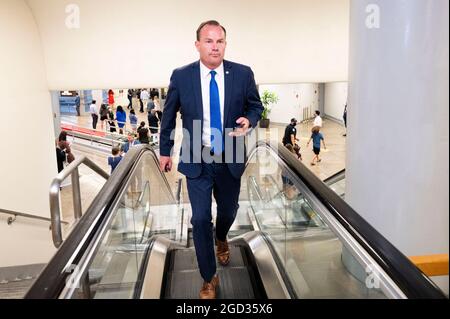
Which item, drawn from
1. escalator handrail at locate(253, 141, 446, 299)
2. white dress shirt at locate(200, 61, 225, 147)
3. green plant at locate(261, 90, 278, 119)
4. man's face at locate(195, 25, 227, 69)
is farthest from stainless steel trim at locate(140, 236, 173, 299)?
green plant at locate(261, 90, 278, 119)

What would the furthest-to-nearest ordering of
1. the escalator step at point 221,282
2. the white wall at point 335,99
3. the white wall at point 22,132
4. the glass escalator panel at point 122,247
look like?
the white wall at point 335,99
the white wall at point 22,132
the escalator step at point 221,282
the glass escalator panel at point 122,247

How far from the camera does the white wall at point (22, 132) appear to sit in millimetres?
7109

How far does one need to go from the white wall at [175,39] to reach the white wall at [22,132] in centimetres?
44

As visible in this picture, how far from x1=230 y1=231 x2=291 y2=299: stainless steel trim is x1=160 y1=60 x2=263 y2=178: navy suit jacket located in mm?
830

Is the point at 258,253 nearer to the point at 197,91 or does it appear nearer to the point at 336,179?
the point at 197,91

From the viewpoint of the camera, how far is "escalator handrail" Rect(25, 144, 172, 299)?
1.40m

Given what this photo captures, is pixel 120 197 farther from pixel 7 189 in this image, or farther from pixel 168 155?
pixel 7 189

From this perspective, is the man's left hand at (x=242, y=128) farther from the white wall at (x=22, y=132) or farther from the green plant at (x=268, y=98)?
the green plant at (x=268, y=98)

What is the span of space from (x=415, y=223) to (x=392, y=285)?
151cm

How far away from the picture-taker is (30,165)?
8008 mm

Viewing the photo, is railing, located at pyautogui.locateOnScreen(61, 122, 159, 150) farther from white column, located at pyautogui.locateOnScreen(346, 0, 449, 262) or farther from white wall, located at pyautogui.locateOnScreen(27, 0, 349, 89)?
white column, located at pyautogui.locateOnScreen(346, 0, 449, 262)

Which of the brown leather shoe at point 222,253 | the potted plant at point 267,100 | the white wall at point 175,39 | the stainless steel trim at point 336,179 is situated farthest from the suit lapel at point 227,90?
the potted plant at point 267,100

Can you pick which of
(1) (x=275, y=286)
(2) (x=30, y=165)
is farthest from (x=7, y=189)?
(1) (x=275, y=286)

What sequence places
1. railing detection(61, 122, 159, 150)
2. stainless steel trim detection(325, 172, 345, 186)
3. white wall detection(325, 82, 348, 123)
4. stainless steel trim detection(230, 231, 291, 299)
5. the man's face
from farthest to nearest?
white wall detection(325, 82, 348, 123) < railing detection(61, 122, 159, 150) < stainless steel trim detection(325, 172, 345, 186) < stainless steel trim detection(230, 231, 291, 299) < the man's face
